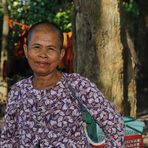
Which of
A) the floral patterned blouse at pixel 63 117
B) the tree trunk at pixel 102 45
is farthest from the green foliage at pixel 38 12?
the floral patterned blouse at pixel 63 117

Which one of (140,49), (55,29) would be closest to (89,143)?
(55,29)

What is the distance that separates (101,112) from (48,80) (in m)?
0.30

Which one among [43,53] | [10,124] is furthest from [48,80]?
[10,124]

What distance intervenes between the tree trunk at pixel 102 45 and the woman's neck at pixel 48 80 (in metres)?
1.81

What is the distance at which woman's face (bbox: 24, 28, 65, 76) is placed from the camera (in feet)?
7.54

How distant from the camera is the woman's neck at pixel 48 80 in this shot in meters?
2.34

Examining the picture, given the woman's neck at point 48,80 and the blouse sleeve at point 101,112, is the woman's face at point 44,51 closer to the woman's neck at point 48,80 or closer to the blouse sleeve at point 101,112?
the woman's neck at point 48,80

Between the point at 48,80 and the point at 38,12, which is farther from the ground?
the point at 48,80

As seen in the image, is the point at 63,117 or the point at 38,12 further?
the point at 38,12

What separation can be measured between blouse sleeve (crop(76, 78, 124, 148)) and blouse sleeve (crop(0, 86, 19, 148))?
332 mm

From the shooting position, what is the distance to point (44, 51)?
230 cm

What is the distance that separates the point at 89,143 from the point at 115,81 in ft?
6.18

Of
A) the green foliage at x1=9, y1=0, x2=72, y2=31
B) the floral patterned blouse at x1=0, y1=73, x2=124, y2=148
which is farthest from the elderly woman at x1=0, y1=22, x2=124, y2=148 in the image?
the green foliage at x1=9, y1=0, x2=72, y2=31

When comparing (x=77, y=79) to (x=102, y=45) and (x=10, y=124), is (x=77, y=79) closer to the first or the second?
(x=10, y=124)
